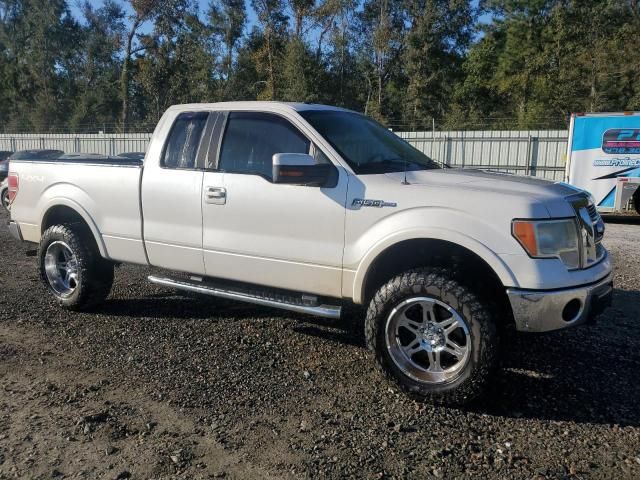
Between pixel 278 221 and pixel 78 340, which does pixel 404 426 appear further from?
pixel 78 340

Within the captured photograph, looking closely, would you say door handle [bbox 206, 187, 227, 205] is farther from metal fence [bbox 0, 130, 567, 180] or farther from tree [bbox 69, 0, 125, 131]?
tree [bbox 69, 0, 125, 131]

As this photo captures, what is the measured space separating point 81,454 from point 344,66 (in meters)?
38.8

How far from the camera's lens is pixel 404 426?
11.9ft

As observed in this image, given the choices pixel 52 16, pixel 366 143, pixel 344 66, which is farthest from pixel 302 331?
pixel 52 16

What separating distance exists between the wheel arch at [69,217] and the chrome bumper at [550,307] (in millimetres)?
3886

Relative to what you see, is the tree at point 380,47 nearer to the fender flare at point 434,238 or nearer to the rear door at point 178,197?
the rear door at point 178,197

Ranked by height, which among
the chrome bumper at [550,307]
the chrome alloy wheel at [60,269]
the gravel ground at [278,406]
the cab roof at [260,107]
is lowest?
the gravel ground at [278,406]

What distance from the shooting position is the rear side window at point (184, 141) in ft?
16.9

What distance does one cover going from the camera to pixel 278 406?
152 inches

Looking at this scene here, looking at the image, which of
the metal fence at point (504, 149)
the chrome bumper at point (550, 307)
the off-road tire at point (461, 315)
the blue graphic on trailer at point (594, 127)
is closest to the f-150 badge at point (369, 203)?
the off-road tire at point (461, 315)

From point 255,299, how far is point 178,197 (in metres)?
1.16

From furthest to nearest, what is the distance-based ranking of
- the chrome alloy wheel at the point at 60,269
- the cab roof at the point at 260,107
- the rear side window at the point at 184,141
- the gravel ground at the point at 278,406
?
the chrome alloy wheel at the point at 60,269 → the rear side window at the point at 184,141 → the cab roof at the point at 260,107 → the gravel ground at the point at 278,406

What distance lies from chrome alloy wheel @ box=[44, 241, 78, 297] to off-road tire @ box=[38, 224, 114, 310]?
63mm

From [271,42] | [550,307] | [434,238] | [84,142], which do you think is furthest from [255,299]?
[271,42]
